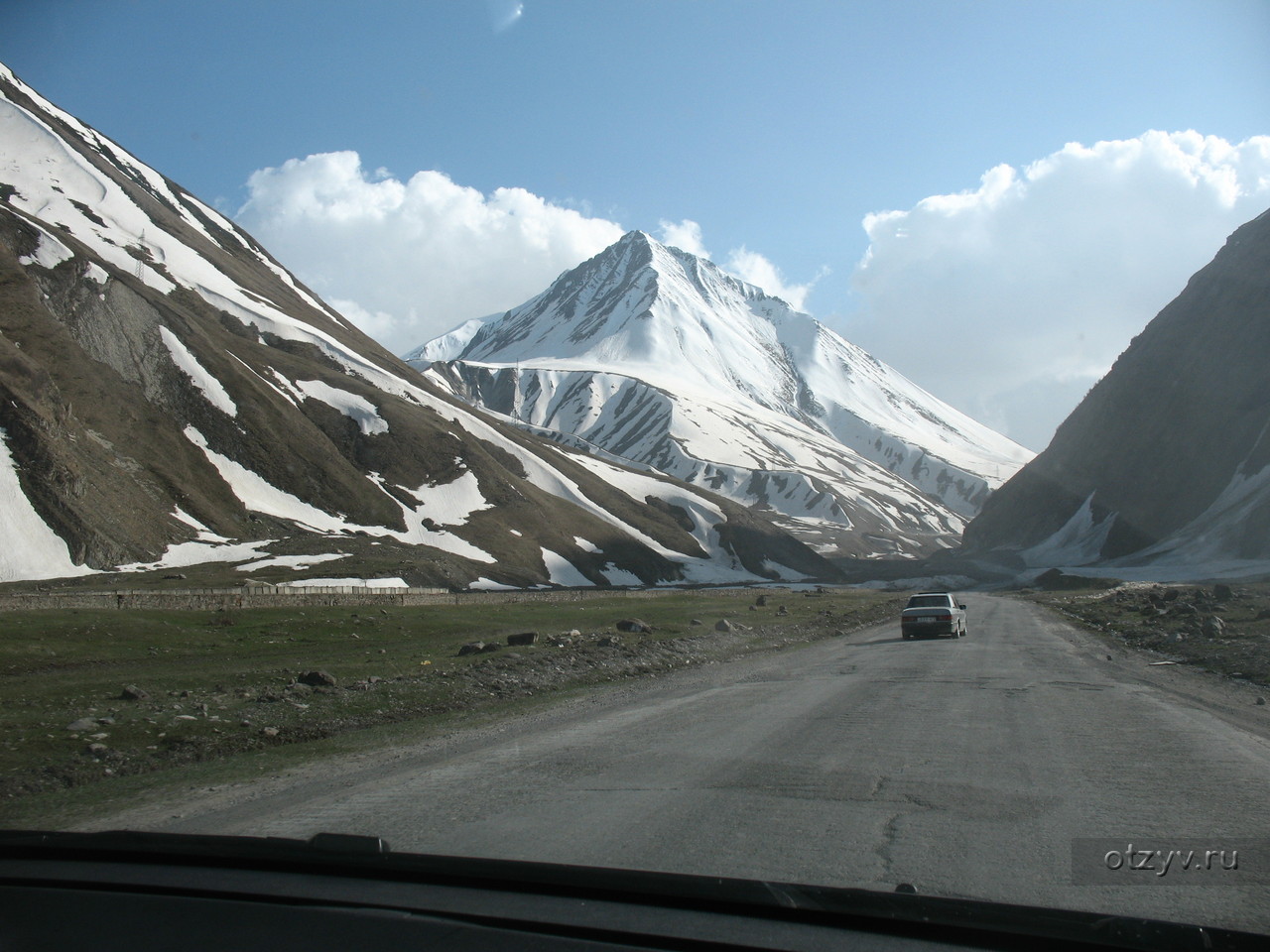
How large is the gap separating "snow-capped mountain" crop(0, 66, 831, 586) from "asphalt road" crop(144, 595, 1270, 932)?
171 ft

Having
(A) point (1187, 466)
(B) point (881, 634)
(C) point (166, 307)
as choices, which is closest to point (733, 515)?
(A) point (1187, 466)

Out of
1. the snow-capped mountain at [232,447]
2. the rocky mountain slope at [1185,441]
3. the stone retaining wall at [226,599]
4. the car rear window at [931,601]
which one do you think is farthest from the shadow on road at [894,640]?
the rocky mountain slope at [1185,441]

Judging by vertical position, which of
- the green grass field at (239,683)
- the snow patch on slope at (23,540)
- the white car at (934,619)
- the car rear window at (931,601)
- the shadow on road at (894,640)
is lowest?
the shadow on road at (894,640)

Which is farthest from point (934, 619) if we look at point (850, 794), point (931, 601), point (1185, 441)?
point (1185, 441)

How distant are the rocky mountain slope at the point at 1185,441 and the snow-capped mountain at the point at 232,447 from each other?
4574 cm

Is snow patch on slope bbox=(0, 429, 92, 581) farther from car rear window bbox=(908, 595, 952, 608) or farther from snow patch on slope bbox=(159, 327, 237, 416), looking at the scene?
car rear window bbox=(908, 595, 952, 608)

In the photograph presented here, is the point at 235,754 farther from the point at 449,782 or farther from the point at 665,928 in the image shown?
the point at 665,928

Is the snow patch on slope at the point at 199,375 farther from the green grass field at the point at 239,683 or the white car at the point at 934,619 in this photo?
the white car at the point at 934,619

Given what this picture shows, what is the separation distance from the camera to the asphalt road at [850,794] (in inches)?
244

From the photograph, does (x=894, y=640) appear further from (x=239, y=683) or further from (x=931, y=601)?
(x=239, y=683)

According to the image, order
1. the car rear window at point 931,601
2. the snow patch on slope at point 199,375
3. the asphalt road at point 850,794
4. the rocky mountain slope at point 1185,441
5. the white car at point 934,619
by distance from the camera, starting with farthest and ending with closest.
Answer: the rocky mountain slope at point 1185,441, the snow patch on slope at point 199,375, the car rear window at point 931,601, the white car at point 934,619, the asphalt road at point 850,794

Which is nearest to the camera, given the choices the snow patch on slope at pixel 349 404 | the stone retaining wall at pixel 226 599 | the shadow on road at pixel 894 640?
the shadow on road at pixel 894 640

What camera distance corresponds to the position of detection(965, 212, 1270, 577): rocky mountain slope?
95.5m

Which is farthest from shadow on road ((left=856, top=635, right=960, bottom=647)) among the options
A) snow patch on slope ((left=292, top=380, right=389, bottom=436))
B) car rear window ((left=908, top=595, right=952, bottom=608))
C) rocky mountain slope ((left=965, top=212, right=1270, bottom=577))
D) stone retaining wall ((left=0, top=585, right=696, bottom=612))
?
snow patch on slope ((left=292, top=380, right=389, bottom=436))
